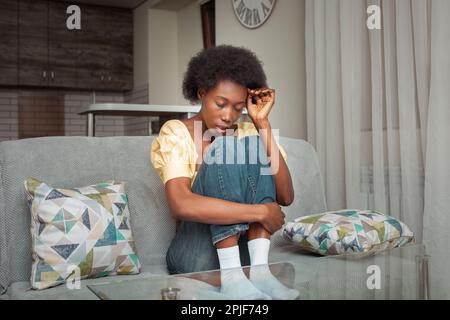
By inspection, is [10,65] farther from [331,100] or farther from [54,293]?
[54,293]

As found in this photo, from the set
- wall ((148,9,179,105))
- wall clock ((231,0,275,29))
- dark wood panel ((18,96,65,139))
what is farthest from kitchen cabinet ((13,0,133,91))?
wall clock ((231,0,275,29))

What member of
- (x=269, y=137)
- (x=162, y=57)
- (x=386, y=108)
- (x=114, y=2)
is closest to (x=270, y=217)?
(x=269, y=137)

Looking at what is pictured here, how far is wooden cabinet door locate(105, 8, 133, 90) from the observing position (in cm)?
586

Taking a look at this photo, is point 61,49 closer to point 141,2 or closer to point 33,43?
point 33,43

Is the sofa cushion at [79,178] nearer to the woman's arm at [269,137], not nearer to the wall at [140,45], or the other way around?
the woman's arm at [269,137]

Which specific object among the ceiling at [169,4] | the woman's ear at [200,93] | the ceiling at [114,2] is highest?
the ceiling at [114,2]

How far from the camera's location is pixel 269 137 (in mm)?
1729

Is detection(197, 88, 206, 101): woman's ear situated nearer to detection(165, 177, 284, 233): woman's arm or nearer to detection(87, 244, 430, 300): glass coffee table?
detection(165, 177, 284, 233): woman's arm

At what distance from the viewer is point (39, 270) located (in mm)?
1530

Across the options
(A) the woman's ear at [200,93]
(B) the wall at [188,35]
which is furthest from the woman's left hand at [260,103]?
(B) the wall at [188,35]

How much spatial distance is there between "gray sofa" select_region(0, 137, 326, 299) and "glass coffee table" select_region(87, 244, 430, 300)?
20.4 inches

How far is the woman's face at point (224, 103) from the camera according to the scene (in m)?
1.73

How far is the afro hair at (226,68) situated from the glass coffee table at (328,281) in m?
0.68

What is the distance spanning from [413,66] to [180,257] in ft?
4.91
